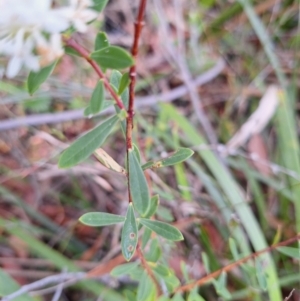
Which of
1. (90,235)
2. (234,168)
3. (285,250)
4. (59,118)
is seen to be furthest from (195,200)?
(285,250)

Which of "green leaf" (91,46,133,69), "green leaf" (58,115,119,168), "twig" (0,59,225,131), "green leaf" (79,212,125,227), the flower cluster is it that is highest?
the flower cluster

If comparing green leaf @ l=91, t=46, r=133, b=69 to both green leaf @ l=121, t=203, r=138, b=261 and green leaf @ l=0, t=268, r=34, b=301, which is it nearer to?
green leaf @ l=121, t=203, r=138, b=261

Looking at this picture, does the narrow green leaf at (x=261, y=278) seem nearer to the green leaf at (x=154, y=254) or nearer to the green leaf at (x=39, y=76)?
the green leaf at (x=154, y=254)

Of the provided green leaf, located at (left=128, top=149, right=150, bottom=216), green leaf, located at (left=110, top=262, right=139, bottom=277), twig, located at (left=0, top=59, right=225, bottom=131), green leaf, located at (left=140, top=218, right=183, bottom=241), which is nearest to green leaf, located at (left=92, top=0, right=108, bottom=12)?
green leaf, located at (left=128, top=149, right=150, bottom=216)

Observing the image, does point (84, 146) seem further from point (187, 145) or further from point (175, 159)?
point (187, 145)

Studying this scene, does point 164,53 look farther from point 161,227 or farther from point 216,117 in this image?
point 161,227

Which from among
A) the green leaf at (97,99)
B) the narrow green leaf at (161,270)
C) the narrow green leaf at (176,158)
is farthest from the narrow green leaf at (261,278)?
the green leaf at (97,99)
